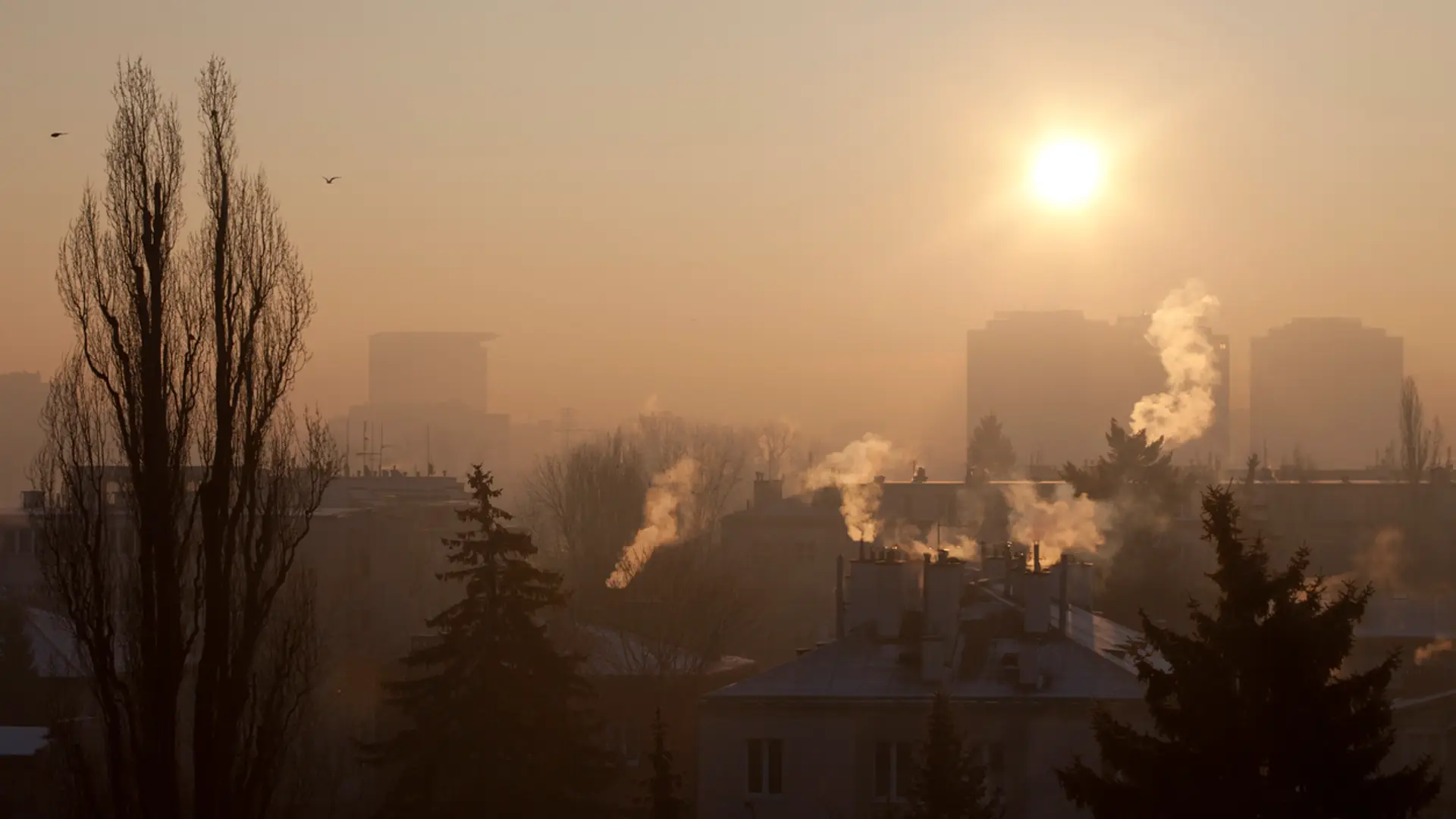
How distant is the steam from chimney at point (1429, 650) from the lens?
4538cm

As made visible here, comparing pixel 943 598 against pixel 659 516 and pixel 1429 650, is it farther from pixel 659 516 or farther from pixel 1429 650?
pixel 659 516

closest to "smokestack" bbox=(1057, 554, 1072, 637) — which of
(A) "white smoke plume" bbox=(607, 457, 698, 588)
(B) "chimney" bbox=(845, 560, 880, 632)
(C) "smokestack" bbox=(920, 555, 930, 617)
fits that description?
(C) "smokestack" bbox=(920, 555, 930, 617)

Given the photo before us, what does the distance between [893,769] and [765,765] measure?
245 cm

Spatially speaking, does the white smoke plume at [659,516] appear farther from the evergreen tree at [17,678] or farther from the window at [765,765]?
the window at [765,765]

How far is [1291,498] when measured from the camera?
93562mm

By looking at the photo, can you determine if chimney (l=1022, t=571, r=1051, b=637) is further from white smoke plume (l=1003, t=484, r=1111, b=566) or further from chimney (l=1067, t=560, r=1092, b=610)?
white smoke plume (l=1003, t=484, r=1111, b=566)

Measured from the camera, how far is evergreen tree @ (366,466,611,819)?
2722 centimetres

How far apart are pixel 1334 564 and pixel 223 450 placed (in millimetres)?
74250

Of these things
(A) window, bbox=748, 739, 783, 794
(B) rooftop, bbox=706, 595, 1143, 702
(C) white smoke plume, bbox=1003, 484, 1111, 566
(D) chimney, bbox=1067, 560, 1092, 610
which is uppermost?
(C) white smoke plume, bbox=1003, 484, 1111, 566

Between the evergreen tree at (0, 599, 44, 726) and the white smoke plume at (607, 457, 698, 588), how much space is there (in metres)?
22.5

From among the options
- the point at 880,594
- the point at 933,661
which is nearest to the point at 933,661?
the point at 933,661

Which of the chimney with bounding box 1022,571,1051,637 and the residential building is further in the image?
the chimney with bounding box 1022,571,1051,637

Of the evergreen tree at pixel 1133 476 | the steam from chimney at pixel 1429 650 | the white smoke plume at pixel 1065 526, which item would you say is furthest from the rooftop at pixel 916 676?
the evergreen tree at pixel 1133 476

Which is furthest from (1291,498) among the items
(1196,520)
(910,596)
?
(910,596)
